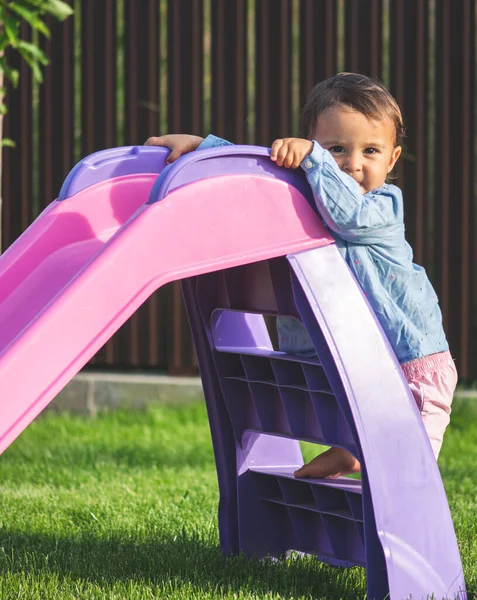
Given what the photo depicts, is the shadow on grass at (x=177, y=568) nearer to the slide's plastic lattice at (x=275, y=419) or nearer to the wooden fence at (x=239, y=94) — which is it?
the slide's plastic lattice at (x=275, y=419)

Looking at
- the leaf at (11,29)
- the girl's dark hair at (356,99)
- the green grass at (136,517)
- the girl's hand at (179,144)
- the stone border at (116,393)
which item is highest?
the leaf at (11,29)

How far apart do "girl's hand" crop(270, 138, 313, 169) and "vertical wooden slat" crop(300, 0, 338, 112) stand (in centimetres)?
402

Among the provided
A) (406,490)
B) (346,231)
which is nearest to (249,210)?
(346,231)

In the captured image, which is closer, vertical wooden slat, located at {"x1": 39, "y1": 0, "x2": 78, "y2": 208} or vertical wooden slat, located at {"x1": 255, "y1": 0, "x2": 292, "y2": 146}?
vertical wooden slat, located at {"x1": 255, "y1": 0, "x2": 292, "y2": 146}

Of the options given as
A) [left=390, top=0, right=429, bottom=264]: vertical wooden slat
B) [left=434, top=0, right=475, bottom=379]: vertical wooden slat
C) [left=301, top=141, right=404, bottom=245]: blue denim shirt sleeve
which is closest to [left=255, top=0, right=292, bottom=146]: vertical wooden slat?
[left=390, top=0, right=429, bottom=264]: vertical wooden slat

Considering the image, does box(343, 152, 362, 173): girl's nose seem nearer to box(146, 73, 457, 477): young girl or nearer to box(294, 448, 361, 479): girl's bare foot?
box(146, 73, 457, 477): young girl

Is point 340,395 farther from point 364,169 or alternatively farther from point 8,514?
Result: point 8,514

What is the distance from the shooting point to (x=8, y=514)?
388 centimetres

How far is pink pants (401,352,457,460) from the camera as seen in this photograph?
2.82 metres

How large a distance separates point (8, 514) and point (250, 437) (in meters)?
1.18

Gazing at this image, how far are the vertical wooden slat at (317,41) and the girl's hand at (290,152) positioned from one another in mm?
4020

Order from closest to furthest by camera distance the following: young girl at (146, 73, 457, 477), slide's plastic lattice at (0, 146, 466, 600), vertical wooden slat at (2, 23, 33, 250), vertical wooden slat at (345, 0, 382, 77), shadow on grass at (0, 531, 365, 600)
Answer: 1. slide's plastic lattice at (0, 146, 466, 600)
2. young girl at (146, 73, 457, 477)
3. shadow on grass at (0, 531, 365, 600)
4. vertical wooden slat at (345, 0, 382, 77)
5. vertical wooden slat at (2, 23, 33, 250)

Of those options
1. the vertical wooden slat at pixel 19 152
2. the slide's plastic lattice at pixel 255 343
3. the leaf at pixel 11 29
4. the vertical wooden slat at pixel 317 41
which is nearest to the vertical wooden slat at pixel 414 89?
the vertical wooden slat at pixel 317 41

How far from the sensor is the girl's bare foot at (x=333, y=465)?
9.63 ft
